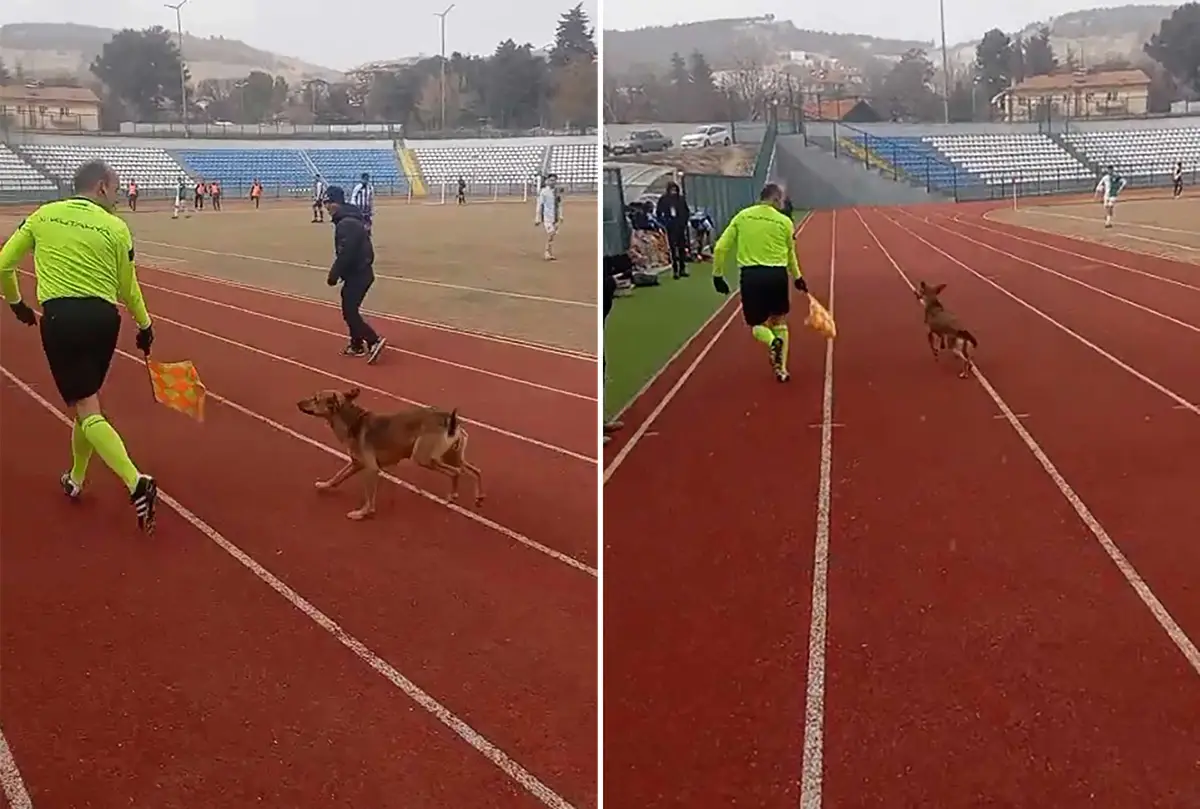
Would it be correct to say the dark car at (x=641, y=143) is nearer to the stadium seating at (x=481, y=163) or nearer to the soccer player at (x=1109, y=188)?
the stadium seating at (x=481, y=163)

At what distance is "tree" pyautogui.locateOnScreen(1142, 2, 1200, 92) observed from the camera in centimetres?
180

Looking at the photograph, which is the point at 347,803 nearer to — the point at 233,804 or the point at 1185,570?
the point at 233,804

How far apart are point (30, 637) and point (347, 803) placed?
517 millimetres

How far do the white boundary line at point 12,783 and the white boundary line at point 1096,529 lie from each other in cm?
160

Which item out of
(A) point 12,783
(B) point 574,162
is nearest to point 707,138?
(B) point 574,162

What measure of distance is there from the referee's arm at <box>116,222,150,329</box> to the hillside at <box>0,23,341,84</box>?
0.82 ft

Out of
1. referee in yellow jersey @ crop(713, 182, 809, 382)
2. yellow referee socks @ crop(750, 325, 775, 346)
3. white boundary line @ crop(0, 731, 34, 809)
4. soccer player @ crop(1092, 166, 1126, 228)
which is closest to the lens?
white boundary line @ crop(0, 731, 34, 809)

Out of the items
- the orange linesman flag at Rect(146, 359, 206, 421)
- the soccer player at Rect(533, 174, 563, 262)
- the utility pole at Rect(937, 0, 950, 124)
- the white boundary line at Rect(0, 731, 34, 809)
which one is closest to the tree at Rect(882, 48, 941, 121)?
the utility pole at Rect(937, 0, 950, 124)

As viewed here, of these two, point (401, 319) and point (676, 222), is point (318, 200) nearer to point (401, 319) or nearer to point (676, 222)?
point (401, 319)

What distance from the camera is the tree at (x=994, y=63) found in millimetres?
1927

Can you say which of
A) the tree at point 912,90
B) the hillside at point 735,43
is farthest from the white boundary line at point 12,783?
the tree at point 912,90

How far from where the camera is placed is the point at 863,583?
197 cm

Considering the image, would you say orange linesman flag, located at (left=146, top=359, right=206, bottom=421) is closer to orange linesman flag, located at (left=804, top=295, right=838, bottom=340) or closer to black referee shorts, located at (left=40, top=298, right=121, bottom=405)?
black referee shorts, located at (left=40, top=298, right=121, bottom=405)

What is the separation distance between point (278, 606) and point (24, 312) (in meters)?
0.50
